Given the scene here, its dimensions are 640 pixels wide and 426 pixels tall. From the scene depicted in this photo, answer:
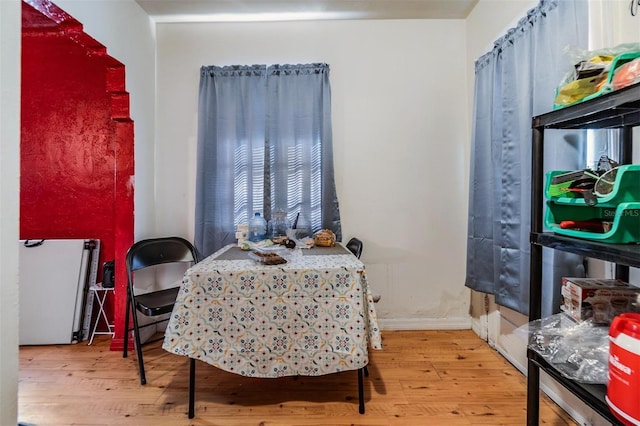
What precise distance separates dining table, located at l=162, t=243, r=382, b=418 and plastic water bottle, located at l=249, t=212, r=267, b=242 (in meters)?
0.89

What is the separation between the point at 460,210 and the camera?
2.70 metres

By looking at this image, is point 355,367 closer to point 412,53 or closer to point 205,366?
point 205,366

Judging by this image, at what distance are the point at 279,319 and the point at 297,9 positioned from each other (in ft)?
7.89

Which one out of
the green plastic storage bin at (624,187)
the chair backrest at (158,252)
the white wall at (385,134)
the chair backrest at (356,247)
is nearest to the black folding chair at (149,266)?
the chair backrest at (158,252)

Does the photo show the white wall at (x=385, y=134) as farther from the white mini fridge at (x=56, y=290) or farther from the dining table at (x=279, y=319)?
the dining table at (x=279, y=319)

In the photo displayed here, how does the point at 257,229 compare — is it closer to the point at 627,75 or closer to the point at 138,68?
the point at 138,68

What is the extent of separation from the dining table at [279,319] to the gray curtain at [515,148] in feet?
3.33

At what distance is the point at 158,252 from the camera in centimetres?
239

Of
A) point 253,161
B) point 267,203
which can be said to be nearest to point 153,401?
point 267,203

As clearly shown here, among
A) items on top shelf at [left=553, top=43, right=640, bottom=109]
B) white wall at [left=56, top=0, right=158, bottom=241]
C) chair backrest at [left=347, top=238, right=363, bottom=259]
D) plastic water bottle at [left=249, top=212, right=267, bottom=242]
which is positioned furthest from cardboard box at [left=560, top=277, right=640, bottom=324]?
white wall at [left=56, top=0, right=158, bottom=241]

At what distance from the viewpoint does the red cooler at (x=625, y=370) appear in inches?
32.3

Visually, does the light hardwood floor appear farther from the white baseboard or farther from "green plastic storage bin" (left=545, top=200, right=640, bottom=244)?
"green plastic storage bin" (left=545, top=200, right=640, bottom=244)

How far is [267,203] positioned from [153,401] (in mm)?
1521

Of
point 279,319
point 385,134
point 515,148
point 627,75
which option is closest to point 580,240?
point 627,75
